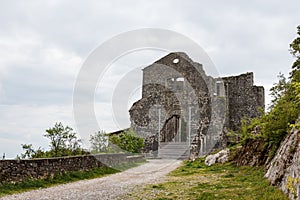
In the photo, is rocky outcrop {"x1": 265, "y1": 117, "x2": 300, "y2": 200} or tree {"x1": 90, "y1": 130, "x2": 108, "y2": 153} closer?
rocky outcrop {"x1": 265, "y1": 117, "x2": 300, "y2": 200}

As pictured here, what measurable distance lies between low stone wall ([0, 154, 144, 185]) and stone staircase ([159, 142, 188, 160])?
37.9 ft

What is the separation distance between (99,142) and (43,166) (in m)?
7.49

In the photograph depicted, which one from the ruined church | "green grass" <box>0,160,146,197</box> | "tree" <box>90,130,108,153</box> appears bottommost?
"green grass" <box>0,160,146,197</box>

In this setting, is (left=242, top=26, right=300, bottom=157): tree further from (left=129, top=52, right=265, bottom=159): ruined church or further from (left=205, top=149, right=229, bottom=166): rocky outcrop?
(left=129, top=52, right=265, bottom=159): ruined church

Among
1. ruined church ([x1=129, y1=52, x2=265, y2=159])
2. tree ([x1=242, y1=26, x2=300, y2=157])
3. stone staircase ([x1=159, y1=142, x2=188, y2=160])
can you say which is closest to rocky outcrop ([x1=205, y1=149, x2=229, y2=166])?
tree ([x1=242, y1=26, x2=300, y2=157])

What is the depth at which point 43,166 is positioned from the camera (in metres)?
12.1

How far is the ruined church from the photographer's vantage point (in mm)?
29625

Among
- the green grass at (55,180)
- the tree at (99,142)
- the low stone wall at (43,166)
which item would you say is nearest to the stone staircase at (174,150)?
the tree at (99,142)

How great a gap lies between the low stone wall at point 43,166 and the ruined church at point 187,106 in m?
13.5

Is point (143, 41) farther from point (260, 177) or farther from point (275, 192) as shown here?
point (275, 192)

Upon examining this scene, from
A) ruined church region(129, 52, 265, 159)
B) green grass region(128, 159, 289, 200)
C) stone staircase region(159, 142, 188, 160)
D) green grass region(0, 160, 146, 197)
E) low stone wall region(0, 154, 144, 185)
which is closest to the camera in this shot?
green grass region(128, 159, 289, 200)

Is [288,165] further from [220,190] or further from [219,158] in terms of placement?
[219,158]

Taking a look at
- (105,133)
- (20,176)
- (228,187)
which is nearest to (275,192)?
(228,187)

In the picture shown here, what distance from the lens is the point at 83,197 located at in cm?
911
